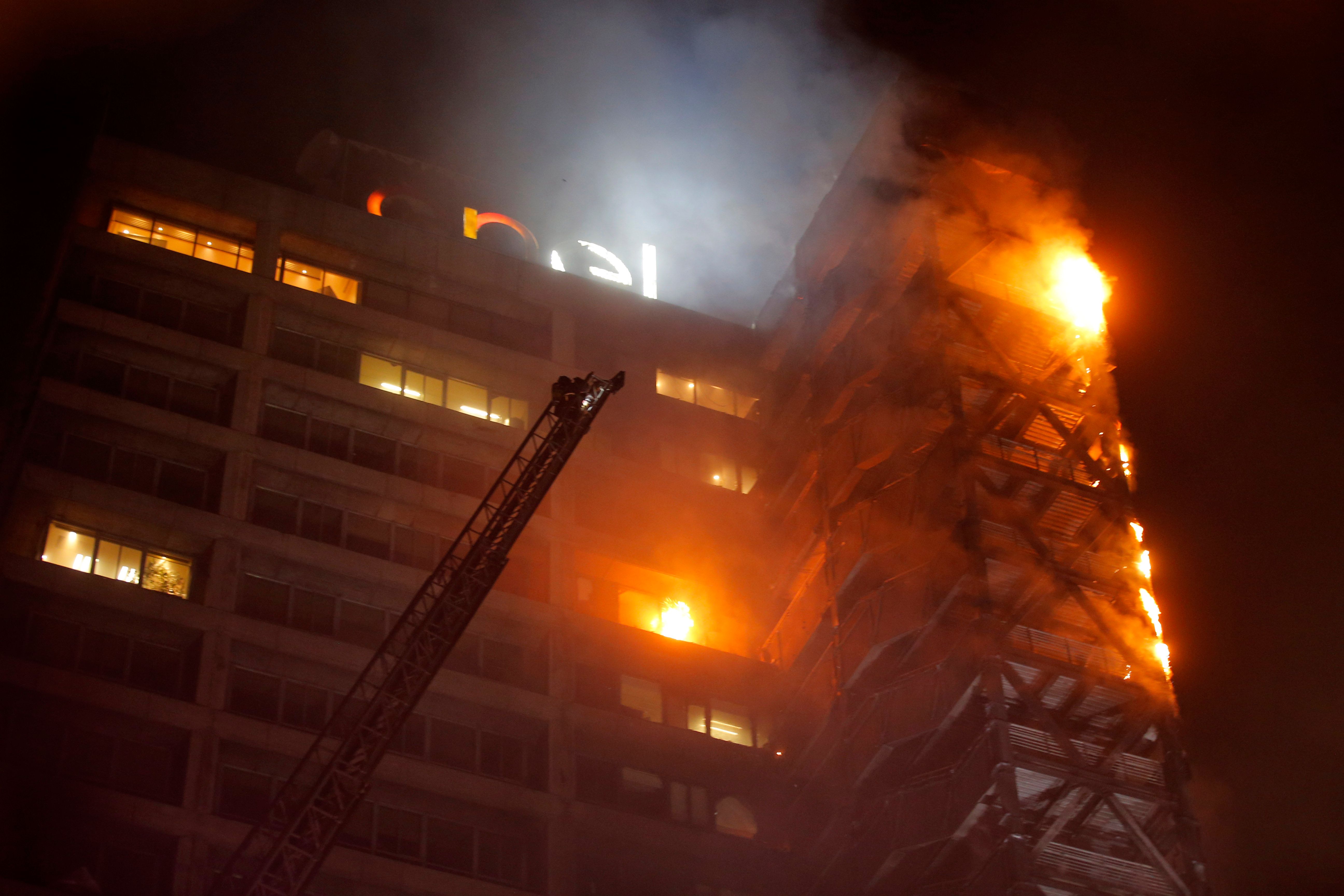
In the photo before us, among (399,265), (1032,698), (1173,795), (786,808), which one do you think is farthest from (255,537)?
(1173,795)

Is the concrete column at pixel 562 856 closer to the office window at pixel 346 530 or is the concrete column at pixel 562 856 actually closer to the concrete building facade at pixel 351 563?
the concrete building facade at pixel 351 563

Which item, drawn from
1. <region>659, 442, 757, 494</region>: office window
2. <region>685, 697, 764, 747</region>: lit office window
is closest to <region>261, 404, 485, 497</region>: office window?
<region>659, 442, 757, 494</region>: office window

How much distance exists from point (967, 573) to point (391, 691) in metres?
16.2

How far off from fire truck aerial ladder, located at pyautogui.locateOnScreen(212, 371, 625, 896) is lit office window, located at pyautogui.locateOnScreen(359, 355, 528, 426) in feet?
35.1

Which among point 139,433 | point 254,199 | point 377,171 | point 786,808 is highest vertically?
point 377,171

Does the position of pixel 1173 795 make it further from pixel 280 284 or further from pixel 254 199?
pixel 254 199

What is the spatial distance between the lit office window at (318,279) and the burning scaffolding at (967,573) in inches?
678

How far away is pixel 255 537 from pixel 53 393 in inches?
306

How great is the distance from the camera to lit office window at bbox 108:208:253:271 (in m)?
52.1

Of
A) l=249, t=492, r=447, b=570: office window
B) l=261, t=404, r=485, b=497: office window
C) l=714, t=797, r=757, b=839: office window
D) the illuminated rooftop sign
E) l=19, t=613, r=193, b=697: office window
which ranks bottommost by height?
l=714, t=797, r=757, b=839: office window

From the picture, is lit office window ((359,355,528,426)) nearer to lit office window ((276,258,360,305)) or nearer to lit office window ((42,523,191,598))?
lit office window ((276,258,360,305))

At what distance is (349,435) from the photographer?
1997 inches

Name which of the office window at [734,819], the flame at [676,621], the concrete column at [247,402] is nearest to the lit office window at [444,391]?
the concrete column at [247,402]

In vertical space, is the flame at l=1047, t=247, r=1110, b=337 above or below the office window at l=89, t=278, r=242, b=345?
below
